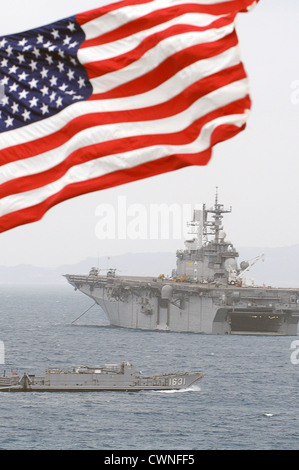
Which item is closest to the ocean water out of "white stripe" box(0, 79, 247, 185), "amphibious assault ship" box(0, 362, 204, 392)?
"amphibious assault ship" box(0, 362, 204, 392)

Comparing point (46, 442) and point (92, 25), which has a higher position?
point (92, 25)

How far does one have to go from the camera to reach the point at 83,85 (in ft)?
34.1

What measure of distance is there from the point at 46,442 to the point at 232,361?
3431 centimetres

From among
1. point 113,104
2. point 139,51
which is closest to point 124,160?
point 113,104

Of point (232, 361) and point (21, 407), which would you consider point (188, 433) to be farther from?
point (232, 361)

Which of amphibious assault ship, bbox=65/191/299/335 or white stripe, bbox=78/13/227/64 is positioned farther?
amphibious assault ship, bbox=65/191/299/335

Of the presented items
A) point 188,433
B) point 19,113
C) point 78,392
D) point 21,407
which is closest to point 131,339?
point 78,392

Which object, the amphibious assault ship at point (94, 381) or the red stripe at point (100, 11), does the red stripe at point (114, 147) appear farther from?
the amphibious assault ship at point (94, 381)

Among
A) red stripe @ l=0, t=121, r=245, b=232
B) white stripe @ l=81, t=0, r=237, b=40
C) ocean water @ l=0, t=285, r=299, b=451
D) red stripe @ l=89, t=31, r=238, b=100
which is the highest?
white stripe @ l=81, t=0, r=237, b=40

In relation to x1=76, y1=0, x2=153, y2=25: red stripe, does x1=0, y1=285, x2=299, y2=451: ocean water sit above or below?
below

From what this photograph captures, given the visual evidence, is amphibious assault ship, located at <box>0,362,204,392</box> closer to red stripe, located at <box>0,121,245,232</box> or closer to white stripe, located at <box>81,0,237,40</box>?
red stripe, located at <box>0,121,245,232</box>

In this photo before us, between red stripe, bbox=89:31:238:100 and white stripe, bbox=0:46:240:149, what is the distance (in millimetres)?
47

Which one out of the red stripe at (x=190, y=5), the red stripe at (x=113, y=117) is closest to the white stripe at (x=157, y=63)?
the red stripe at (x=113, y=117)

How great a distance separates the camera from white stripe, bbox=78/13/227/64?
1002cm
